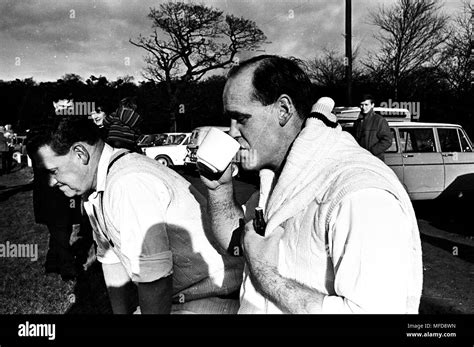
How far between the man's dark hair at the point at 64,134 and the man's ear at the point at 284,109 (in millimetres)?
880

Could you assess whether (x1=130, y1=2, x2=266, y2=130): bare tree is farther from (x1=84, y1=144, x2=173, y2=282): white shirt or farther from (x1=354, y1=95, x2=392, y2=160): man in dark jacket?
(x1=354, y1=95, x2=392, y2=160): man in dark jacket

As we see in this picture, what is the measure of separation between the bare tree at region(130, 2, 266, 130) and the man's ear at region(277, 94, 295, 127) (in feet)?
4.27

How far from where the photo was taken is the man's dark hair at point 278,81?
1.23 meters

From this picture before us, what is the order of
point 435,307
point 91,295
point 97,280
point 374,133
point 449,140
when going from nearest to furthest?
point 435,307 < point 91,295 < point 97,280 < point 374,133 < point 449,140

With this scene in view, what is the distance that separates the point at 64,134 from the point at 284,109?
0.93 meters

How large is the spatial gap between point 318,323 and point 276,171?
445 mm

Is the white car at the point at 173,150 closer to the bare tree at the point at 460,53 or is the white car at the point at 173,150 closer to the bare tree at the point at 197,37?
the bare tree at the point at 197,37

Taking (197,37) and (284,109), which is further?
(197,37)

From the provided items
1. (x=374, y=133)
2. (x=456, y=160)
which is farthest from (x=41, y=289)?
(x=456, y=160)

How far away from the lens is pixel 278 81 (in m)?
1.24

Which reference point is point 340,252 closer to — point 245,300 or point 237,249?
point 245,300

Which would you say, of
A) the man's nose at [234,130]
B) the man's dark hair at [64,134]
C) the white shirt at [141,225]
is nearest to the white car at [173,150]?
the man's dark hair at [64,134]

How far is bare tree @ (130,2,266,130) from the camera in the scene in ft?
9.20

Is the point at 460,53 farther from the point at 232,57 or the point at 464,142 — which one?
the point at 464,142
